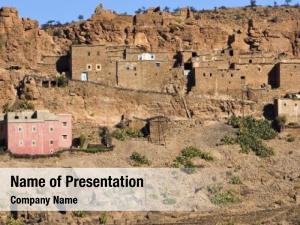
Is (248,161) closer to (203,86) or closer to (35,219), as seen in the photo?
(203,86)

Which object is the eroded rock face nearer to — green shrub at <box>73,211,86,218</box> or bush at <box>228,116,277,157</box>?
bush at <box>228,116,277,157</box>

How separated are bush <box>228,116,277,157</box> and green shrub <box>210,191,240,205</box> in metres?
3.93

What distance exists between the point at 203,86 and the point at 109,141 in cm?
587

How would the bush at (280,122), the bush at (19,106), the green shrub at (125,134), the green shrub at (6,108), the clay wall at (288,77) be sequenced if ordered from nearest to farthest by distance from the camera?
the green shrub at (125,134)
the bush at (19,106)
the green shrub at (6,108)
the bush at (280,122)
the clay wall at (288,77)

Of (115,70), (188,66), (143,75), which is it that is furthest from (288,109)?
(115,70)

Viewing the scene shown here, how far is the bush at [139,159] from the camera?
61.1 metres

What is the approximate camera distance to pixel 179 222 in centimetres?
5672

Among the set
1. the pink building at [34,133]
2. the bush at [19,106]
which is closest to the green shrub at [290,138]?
the pink building at [34,133]

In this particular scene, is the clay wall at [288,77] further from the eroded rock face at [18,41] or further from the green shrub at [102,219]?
the green shrub at [102,219]

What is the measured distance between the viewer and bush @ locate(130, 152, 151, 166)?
61.1 metres

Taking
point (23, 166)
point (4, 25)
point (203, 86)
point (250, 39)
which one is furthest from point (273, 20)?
point (23, 166)

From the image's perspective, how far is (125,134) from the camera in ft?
A: 207

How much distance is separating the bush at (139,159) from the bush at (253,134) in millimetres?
4279

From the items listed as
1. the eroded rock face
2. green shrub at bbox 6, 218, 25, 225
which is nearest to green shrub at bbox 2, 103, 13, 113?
the eroded rock face
